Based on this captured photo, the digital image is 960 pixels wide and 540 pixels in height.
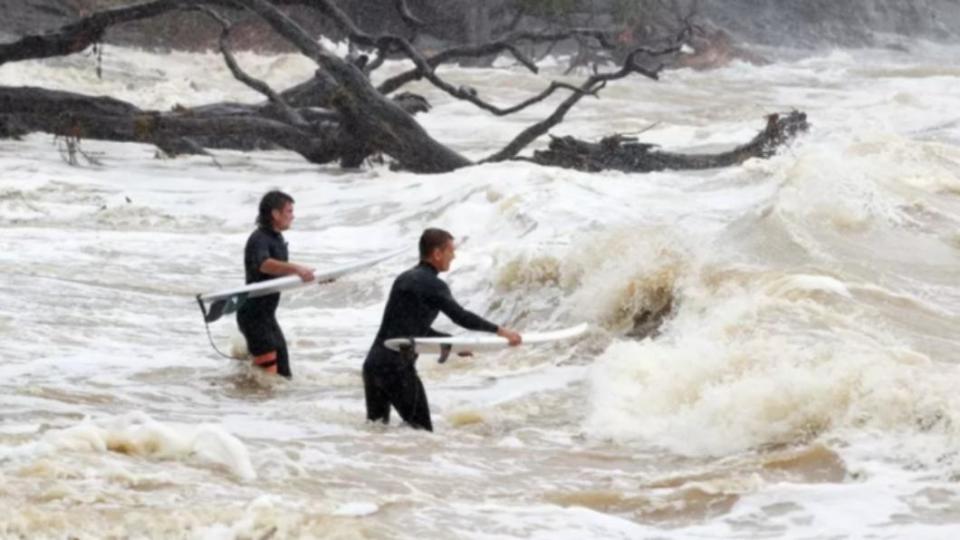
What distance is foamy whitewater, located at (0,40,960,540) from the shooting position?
21.5ft

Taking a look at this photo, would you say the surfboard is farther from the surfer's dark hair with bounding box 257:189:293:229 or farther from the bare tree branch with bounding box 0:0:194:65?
the bare tree branch with bounding box 0:0:194:65

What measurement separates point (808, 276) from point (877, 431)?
150 inches

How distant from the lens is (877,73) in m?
46.5

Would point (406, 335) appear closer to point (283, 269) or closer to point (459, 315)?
→ point (459, 315)

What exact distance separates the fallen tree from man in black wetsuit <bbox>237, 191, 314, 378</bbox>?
882cm

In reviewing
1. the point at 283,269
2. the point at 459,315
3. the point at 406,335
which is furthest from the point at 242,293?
the point at 459,315

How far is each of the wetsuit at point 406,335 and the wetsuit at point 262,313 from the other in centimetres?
131

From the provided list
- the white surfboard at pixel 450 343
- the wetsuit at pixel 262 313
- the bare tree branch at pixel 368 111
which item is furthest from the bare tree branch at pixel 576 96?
the white surfboard at pixel 450 343

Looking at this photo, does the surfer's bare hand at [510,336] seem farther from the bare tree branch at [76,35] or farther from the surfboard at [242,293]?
the bare tree branch at [76,35]

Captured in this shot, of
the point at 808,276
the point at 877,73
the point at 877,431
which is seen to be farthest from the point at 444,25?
the point at 877,431

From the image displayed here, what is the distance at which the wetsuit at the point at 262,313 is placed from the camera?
963 cm

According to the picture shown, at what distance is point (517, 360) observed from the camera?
10.5 meters

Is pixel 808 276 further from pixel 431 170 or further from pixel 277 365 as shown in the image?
pixel 431 170

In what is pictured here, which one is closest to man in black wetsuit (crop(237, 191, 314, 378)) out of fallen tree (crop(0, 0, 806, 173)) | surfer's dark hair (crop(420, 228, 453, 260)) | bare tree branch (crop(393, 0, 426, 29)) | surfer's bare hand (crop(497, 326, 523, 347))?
surfer's dark hair (crop(420, 228, 453, 260))
